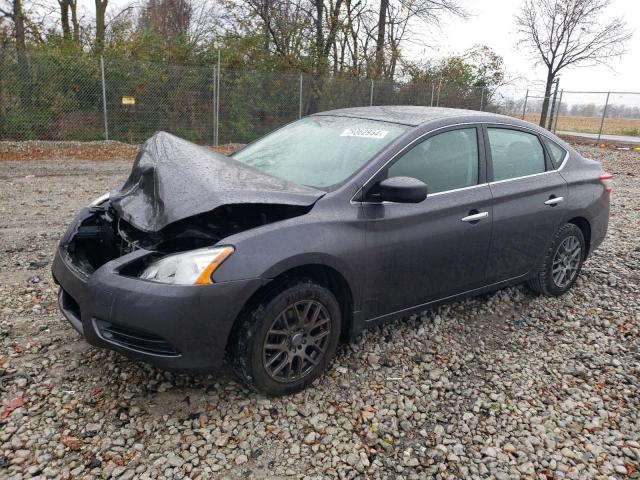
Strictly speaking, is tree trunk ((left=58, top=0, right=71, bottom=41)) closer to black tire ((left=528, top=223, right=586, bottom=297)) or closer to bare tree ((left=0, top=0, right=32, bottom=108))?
bare tree ((left=0, top=0, right=32, bottom=108))

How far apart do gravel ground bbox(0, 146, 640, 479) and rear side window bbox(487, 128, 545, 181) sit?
1.18 meters

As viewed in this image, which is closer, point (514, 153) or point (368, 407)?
point (368, 407)

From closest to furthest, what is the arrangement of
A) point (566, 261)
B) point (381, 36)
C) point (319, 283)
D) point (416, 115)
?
point (319, 283), point (416, 115), point (566, 261), point (381, 36)

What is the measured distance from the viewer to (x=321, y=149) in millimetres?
3541

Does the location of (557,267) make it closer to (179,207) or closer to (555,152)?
(555,152)

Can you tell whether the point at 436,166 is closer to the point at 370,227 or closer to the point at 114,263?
the point at 370,227

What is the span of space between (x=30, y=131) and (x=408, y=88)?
469 inches

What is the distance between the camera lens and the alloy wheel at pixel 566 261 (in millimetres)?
4387

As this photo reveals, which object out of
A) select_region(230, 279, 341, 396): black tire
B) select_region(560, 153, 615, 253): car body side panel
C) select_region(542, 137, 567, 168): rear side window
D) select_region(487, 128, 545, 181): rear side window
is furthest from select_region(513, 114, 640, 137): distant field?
select_region(230, 279, 341, 396): black tire

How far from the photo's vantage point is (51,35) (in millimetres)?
14141

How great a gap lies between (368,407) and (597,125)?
24.7 m

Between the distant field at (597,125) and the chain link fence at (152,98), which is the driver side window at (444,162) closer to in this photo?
the chain link fence at (152,98)

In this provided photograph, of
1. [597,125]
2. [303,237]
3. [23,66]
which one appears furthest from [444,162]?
[597,125]

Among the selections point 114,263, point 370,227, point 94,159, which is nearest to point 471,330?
point 370,227
